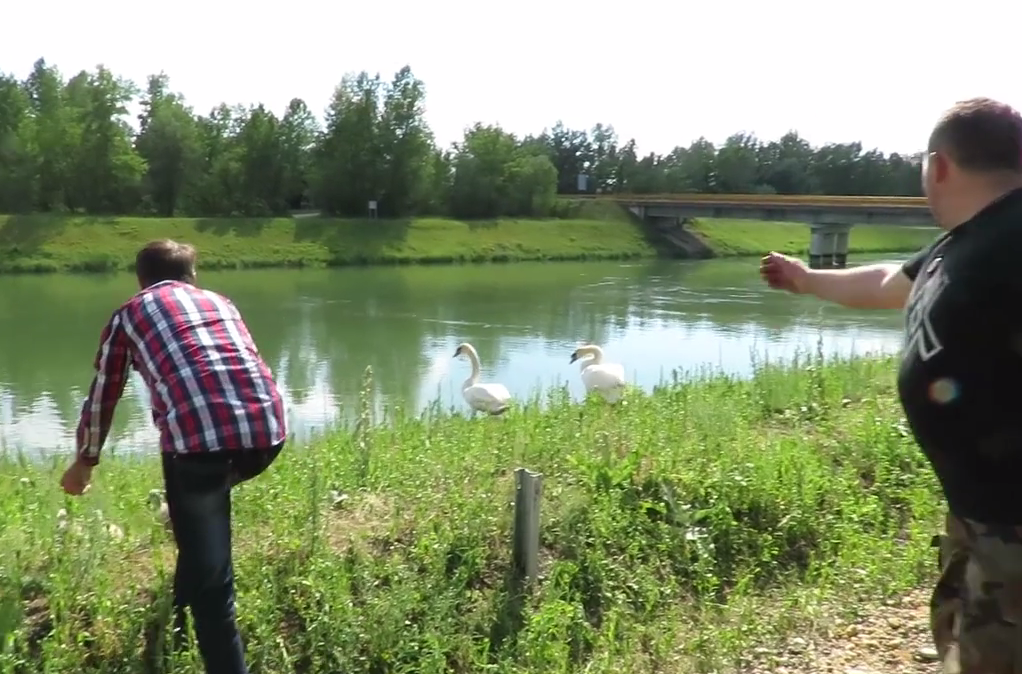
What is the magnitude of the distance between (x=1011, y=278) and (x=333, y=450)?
4763 millimetres

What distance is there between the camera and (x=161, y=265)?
12.2 feet

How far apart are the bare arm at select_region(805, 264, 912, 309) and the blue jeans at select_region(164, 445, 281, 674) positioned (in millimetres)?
1943

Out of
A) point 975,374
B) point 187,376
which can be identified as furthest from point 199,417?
point 975,374

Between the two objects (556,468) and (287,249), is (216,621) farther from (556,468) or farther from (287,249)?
(287,249)

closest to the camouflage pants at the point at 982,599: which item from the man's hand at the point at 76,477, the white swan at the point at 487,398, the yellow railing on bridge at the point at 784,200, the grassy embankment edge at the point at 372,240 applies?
the man's hand at the point at 76,477

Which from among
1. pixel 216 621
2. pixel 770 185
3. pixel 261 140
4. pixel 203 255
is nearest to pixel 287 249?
pixel 203 255

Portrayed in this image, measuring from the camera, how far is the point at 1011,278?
7.68ft

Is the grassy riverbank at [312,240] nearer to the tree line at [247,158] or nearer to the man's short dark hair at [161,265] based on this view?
the tree line at [247,158]

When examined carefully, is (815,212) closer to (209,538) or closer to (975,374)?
(209,538)

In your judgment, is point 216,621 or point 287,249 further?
point 287,249

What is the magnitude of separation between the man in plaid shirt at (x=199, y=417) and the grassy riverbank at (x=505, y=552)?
402 millimetres

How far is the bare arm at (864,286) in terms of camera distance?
3158 millimetres

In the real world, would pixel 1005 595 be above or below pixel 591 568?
above

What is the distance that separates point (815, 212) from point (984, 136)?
166ft
